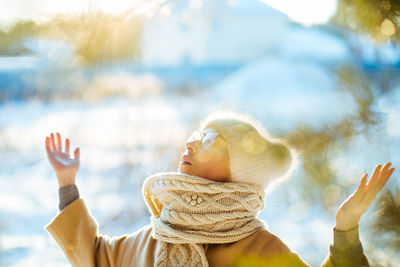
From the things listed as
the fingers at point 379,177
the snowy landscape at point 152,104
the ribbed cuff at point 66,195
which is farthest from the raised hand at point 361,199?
the ribbed cuff at point 66,195

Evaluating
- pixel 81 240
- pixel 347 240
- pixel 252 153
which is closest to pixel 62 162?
pixel 81 240

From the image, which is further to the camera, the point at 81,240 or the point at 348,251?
the point at 81,240

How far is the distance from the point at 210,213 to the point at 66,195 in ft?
1.38

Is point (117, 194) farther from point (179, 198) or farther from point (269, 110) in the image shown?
point (179, 198)

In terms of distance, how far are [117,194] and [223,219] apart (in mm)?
1361

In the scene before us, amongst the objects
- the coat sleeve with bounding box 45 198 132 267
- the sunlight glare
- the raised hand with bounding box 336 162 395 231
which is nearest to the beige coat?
the coat sleeve with bounding box 45 198 132 267

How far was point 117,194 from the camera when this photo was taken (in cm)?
220

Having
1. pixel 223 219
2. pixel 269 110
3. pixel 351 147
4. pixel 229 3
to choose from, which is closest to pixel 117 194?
pixel 269 110

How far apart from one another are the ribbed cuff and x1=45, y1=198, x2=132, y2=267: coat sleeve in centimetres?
2

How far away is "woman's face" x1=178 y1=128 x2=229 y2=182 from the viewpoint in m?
1.01

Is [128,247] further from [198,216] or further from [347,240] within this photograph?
[347,240]

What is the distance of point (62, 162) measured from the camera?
3.64ft

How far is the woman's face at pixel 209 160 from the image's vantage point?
1.01 metres

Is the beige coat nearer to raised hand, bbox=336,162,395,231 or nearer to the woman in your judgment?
the woman
